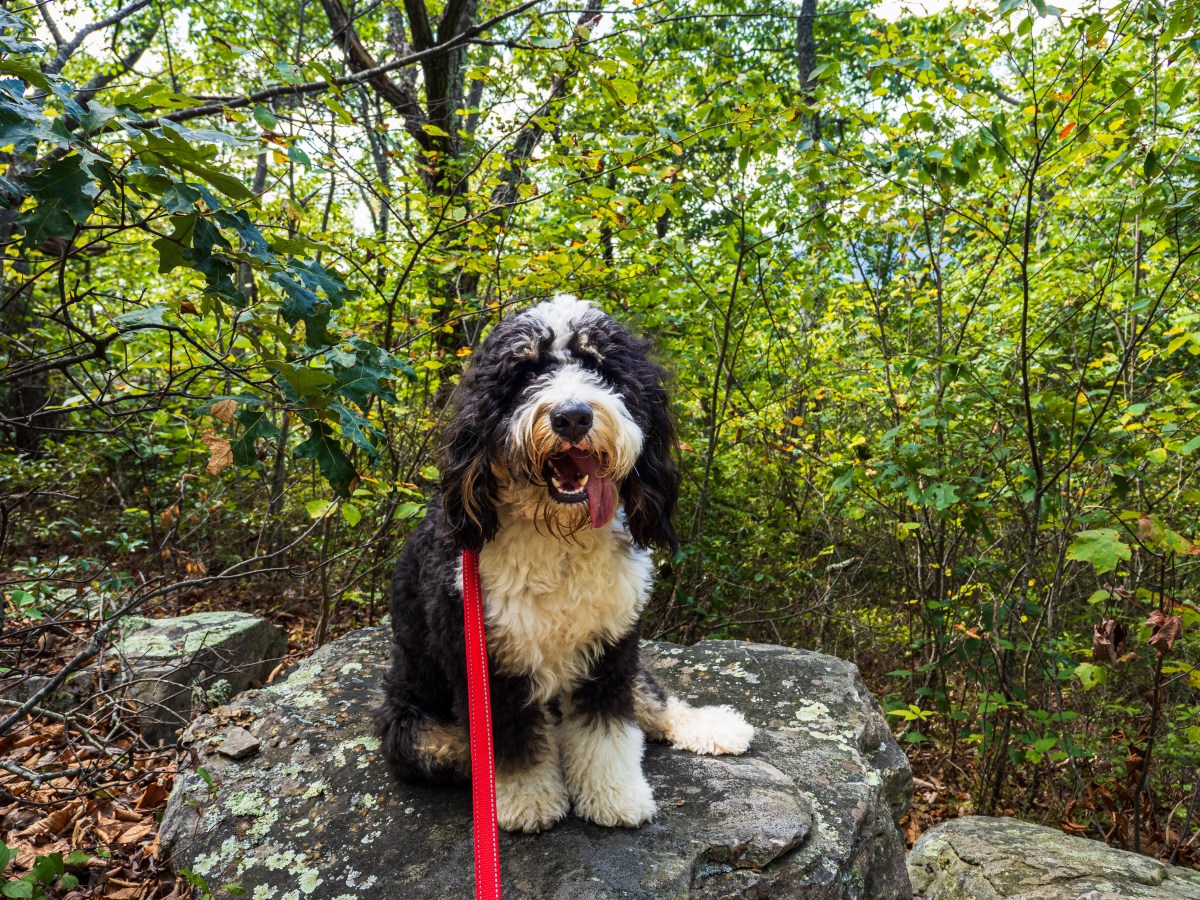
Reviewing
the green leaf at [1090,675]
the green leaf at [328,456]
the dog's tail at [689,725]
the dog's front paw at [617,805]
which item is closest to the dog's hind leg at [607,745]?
the dog's front paw at [617,805]

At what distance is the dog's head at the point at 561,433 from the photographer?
7.58 ft

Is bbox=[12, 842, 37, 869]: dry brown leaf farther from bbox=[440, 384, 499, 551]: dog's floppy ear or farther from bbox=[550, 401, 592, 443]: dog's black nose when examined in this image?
bbox=[550, 401, 592, 443]: dog's black nose

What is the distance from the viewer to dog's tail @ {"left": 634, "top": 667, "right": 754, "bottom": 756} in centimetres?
296

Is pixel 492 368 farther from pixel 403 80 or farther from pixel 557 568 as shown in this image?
pixel 403 80

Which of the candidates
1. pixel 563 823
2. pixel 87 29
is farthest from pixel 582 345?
pixel 87 29

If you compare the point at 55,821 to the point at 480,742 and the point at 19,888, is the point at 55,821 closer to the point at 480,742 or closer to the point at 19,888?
the point at 19,888

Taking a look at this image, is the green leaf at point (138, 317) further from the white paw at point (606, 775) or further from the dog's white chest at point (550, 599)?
the white paw at point (606, 775)

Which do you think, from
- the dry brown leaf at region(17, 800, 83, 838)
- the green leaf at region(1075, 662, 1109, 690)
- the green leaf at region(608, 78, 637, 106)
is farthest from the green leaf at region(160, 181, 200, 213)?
the green leaf at region(1075, 662, 1109, 690)

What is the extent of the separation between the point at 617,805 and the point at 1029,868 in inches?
91.6

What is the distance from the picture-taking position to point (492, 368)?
2.56 metres

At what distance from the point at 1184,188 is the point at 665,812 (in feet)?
12.6

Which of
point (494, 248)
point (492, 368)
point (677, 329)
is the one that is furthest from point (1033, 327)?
point (492, 368)

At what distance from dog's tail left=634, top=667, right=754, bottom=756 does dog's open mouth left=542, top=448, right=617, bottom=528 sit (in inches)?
40.0

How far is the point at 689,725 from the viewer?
120 inches
